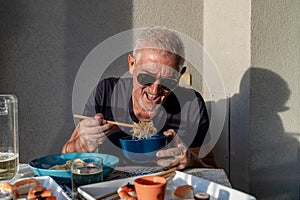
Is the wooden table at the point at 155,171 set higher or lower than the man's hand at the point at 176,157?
lower

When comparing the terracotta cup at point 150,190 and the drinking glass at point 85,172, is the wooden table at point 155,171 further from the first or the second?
the terracotta cup at point 150,190

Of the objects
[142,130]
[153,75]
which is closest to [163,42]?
[153,75]

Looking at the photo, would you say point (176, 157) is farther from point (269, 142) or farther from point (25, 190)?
point (269, 142)

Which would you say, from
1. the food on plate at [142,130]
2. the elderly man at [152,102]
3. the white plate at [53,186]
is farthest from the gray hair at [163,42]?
the white plate at [53,186]

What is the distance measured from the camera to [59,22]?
2268 mm

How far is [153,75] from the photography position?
5.50 ft

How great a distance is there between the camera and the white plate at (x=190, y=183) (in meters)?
0.96

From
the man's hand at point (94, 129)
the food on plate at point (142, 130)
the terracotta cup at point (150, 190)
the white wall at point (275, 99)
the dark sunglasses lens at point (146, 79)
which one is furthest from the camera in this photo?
the white wall at point (275, 99)

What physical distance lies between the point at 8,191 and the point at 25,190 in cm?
5

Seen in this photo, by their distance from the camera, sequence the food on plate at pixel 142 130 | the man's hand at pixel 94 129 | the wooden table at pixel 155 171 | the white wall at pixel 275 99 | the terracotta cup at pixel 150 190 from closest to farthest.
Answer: the terracotta cup at pixel 150 190 < the wooden table at pixel 155 171 < the man's hand at pixel 94 129 < the food on plate at pixel 142 130 < the white wall at pixel 275 99

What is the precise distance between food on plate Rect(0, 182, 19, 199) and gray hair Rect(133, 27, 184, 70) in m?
0.93

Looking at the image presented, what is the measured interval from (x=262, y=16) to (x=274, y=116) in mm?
610

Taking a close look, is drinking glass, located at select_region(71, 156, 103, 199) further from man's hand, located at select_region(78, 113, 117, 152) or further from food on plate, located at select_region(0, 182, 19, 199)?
man's hand, located at select_region(78, 113, 117, 152)

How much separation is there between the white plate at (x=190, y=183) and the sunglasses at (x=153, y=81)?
0.65 meters
